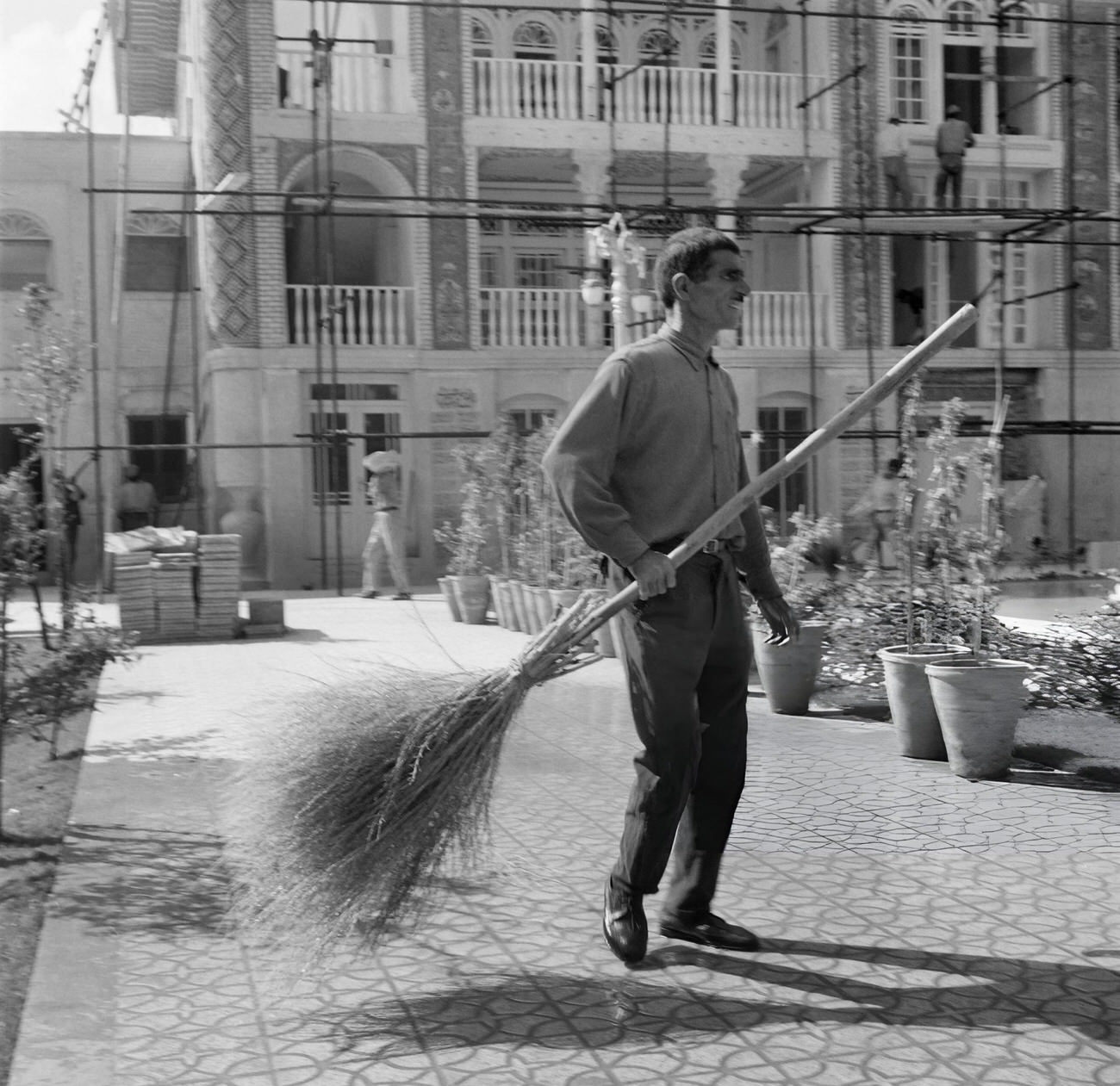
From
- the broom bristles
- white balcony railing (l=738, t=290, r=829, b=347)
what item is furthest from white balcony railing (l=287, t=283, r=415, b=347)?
the broom bristles

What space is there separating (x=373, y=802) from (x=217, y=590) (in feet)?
31.4

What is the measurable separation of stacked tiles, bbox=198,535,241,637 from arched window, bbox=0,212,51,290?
1055cm

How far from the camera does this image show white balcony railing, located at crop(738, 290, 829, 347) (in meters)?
21.8

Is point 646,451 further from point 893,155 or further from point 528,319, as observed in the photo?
point 893,155

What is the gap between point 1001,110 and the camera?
2156 cm

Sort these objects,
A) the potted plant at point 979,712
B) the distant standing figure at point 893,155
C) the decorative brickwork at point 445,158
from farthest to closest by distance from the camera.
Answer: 1. the distant standing figure at point 893,155
2. the decorative brickwork at point 445,158
3. the potted plant at point 979,712

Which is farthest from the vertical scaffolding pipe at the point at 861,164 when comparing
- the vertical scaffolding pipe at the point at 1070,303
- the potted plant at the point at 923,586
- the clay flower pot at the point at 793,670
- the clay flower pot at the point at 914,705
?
the clay flower pot at the point at 914,705

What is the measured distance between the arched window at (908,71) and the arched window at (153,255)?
36.1 ft

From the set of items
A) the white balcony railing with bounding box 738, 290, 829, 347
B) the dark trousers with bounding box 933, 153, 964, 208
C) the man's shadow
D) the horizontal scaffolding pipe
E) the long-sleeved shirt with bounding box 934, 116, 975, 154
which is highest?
the horizontal scaffolding pipe

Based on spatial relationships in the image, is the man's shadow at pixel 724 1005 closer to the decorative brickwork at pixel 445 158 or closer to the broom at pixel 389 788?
the broom at pixel 389 788

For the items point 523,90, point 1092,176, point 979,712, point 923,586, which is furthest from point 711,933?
point 1092,176

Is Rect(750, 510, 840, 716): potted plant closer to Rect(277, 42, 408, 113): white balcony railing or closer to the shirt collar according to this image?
the shirt collar

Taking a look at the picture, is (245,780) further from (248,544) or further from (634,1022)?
(248,544)

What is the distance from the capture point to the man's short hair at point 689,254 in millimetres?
3793
